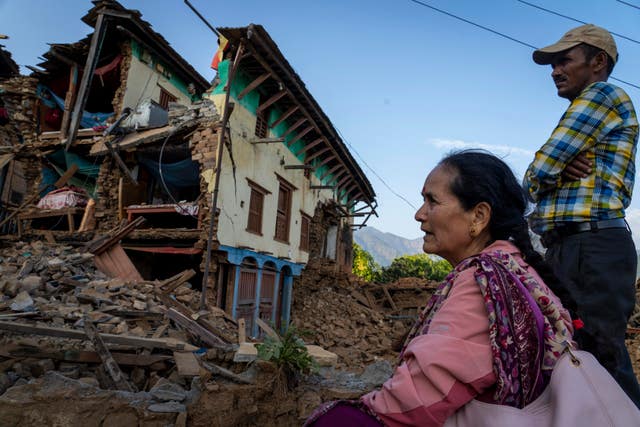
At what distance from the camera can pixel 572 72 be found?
2.25 meters

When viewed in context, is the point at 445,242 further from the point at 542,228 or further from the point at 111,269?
the point at 111,269

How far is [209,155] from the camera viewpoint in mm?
11242

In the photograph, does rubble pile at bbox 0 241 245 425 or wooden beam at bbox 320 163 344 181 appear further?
wooden beam at bbox 320 163 344 181

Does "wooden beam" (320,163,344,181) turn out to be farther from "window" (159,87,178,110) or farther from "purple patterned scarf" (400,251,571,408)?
"purple patterned scarf" (400,251,571,408)

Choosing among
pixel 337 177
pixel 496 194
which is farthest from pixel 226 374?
pixel 337 177

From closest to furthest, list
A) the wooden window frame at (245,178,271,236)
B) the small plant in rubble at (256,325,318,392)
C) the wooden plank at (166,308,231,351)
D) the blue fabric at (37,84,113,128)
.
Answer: the small plant in rubble at (256,325,318,392), the wooden plank at (166,308,231,351), the wooden window frame at (245,178,271,236), the blue fabric at (37,84,113,128)

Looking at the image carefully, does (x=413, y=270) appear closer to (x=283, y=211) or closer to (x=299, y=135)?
(x=283, y=211)

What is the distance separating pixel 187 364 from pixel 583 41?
16.4 ft

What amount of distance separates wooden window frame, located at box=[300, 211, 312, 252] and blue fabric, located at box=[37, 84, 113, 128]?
808cm

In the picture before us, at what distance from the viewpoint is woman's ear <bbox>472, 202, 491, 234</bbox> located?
1.56 meters

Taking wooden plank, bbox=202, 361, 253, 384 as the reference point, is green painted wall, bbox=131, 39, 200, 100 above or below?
above

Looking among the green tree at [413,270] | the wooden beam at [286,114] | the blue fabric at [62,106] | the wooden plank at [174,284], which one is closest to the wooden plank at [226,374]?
the wooden plank at [174,284]

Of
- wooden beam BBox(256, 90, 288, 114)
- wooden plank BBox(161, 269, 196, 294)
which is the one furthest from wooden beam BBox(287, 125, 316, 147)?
wooden plank BBox(161, 269, 196, 294)

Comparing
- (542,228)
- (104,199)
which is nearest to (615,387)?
(542,228)
